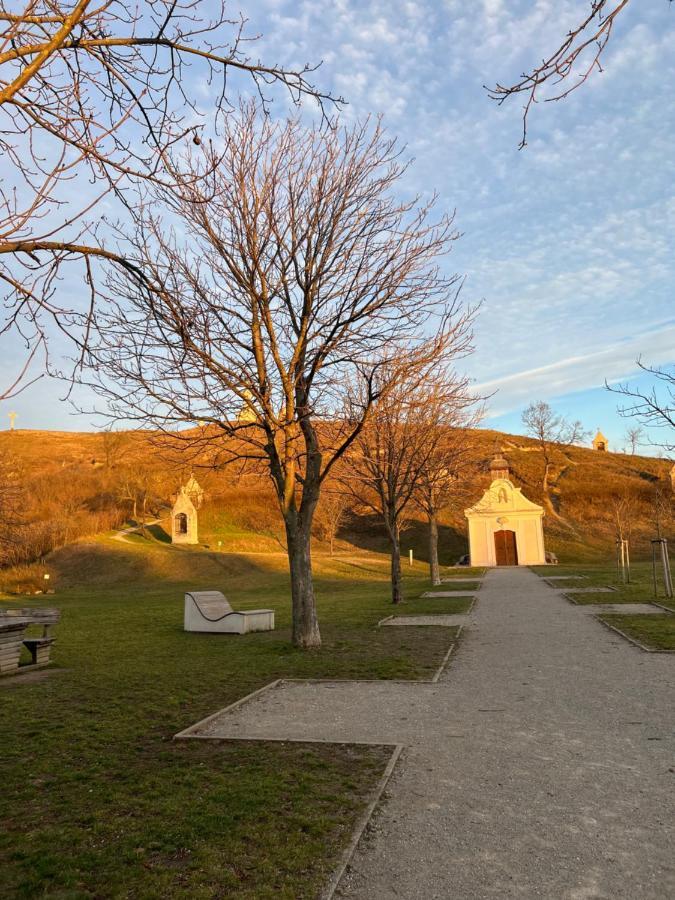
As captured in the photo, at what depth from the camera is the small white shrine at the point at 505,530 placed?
49469mm

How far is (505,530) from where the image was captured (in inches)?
1970

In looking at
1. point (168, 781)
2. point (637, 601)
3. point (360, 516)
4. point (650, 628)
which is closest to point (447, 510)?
point (360, 516)

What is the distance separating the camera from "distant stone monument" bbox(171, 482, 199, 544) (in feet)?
177

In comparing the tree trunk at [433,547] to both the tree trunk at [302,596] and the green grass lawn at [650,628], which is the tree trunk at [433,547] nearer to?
the green grass lawn at [650,628]

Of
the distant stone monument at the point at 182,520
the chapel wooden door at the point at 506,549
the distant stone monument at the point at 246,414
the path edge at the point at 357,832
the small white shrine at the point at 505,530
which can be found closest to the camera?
the path edge at the point at 357,832

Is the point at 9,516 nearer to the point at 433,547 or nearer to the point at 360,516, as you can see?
the point at 433,547

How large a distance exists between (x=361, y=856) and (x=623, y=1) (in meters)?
4.30

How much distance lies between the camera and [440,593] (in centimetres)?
2452

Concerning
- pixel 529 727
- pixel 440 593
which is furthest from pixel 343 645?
pixel 440 593

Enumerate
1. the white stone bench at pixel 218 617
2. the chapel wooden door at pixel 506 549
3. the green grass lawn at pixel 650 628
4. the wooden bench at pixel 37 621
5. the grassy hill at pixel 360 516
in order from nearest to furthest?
the wooden bench at pixel 37 621 < the green grass lawn at pixel 650 628 < the white stone bench at pixel 218 617 < the chapel wooden door at pixel 506 549 < the grassy hill at pixel 360 516

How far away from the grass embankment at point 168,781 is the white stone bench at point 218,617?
2724 mm

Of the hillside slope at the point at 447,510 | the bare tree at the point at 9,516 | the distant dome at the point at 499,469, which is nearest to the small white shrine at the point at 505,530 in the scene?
the hillside slope at the point at 447,510

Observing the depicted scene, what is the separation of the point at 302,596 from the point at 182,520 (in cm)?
4493

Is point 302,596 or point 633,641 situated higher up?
point 302,596
